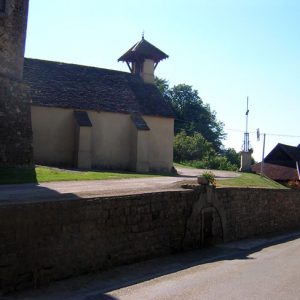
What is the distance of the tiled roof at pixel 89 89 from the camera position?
1174 inches

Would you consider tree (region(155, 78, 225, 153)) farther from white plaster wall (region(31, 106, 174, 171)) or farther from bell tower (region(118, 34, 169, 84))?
white plaster wall (region(31, 106, 174, 171))

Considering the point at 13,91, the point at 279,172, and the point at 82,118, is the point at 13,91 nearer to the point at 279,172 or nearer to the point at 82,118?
the point at 82,118

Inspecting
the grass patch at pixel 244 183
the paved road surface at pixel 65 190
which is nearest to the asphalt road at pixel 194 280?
the paved road surface at pixel 65 190

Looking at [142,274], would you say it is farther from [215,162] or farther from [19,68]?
[215,162]

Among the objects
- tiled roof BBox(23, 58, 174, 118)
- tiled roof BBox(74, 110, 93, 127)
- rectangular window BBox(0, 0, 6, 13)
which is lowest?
tiled roof BBox(74, 110, 93, 127)

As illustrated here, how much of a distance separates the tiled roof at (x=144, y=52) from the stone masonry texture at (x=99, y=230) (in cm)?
2143

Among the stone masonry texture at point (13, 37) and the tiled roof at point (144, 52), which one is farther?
the tiled roof at point (144, 52)

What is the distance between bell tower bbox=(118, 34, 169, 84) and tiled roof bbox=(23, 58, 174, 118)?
702mm

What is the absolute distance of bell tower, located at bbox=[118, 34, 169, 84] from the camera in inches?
1407

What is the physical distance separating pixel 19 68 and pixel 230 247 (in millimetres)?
13900

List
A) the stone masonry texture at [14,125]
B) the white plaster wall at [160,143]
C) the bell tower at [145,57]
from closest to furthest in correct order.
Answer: the stone masonry texture at [14,125], the white plaster wall at [160,143], the bell tower at [145,57]

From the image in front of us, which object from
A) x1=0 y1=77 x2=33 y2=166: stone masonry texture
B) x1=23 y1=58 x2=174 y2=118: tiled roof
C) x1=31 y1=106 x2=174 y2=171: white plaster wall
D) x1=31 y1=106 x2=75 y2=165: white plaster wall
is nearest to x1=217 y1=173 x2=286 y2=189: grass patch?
x1=31 y1=106 x2=174 y2=171: white plaster wall

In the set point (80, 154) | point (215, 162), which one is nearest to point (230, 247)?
point (80, 154)

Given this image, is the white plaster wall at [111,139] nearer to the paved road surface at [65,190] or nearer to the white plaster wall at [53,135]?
the white plaster wall at [53,135]
